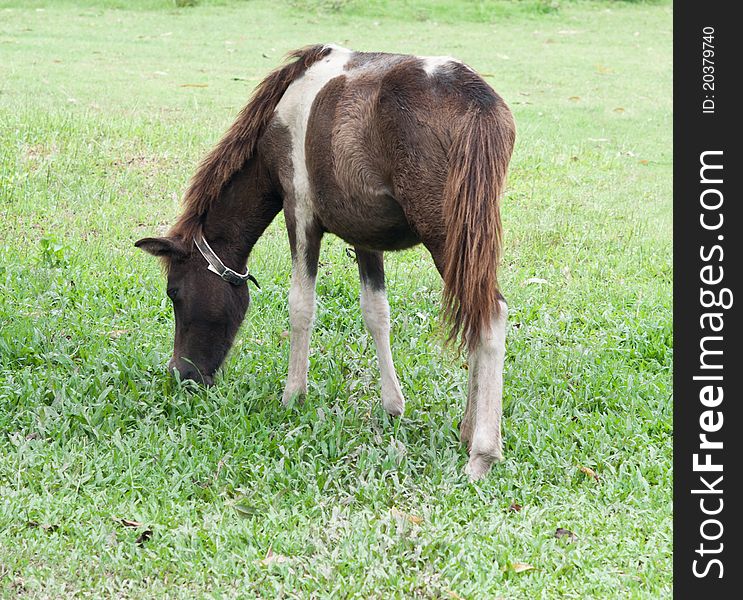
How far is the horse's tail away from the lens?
4.27m

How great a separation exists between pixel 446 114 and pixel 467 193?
0.41 m

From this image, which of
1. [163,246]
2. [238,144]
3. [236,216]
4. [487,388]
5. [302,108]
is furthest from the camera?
[236,216]

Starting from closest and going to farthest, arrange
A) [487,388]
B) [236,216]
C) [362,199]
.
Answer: [487,388] → [362,199] → [236,216]

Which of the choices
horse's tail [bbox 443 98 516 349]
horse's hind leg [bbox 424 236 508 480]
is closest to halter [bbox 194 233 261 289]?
horse's hind leg [bbox 424 236 508 480]

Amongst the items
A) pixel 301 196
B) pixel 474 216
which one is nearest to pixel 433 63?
pixel 474 216

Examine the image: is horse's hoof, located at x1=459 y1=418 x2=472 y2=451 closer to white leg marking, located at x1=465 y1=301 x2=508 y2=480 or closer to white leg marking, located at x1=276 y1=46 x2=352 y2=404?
white leg marking, located at x1=465 y1=301 x2=508 y2=480

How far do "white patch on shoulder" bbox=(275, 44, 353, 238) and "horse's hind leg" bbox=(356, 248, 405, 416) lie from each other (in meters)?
0.49

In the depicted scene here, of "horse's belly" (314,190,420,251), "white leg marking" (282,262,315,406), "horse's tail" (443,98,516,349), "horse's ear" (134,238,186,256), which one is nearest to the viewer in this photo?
"horse's tail" (443,98,516,349)

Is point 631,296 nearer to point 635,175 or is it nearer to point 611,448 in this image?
point 611,448

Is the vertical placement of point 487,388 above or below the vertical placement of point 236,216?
below

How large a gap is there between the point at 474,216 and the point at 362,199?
703mm

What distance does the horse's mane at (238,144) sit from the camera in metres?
5.19

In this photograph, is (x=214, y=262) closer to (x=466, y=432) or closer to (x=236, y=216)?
(x=236, y=216)

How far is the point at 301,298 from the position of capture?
5.31 meters
